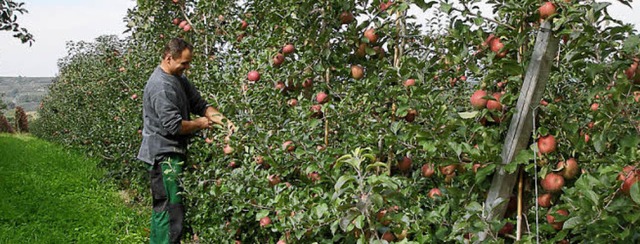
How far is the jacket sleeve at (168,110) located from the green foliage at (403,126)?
213 millimetres

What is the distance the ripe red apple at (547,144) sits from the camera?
151cm

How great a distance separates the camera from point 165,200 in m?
3.43

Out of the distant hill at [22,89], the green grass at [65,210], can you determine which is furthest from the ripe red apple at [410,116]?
the distant hill at [22,89]

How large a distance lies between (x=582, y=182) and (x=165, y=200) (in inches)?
101

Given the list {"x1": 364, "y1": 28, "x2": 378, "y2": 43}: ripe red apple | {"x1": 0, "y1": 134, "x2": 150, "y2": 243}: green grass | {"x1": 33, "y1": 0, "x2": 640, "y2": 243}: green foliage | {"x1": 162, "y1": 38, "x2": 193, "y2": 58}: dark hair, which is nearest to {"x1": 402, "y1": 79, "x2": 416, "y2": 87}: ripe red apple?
{"x1": 33, "y1": 0, "x2": 640, "y2": 243}: green foliage

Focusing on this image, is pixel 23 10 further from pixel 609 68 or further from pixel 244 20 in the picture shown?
pixel 609 68

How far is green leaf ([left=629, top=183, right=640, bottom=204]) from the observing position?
1.25 metres

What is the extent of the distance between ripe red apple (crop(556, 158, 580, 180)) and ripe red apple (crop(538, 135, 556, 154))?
7cm

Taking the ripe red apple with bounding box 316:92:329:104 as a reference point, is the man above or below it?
below

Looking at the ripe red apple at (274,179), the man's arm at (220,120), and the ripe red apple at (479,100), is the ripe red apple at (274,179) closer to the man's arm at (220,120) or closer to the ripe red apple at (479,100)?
the man's arm at (220,120)

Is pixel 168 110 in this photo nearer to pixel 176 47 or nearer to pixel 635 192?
pixel 176 47

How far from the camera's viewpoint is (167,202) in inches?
133

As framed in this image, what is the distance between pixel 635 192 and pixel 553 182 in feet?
0.99

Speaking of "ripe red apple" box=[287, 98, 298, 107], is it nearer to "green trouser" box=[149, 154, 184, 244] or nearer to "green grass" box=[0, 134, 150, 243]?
"green trouser" box=[149, 154, 184, 244]
